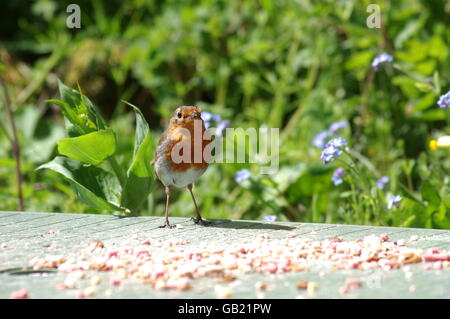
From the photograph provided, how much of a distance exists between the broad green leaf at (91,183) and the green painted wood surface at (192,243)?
30 cm

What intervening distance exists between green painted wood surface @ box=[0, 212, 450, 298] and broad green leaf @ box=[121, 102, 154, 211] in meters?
0.38

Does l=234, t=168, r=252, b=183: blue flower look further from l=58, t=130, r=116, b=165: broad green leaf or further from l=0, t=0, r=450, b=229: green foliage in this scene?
l=58, t=130, r=116, b=165: broad green leaf

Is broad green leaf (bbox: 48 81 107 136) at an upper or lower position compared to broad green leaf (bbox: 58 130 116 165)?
upper

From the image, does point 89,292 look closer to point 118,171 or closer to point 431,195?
point 118,171

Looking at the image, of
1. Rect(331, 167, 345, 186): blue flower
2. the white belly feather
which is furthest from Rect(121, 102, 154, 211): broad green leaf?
Rect(331, 167, 345, 186): blue flower

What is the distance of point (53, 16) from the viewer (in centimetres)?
690

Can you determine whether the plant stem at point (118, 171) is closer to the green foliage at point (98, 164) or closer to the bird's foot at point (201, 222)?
the green foliage at point (98, 164)

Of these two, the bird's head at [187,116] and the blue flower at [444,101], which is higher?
the blue flower at [444,101]

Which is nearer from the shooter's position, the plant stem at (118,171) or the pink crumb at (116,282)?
the pink crumb at (116,282)

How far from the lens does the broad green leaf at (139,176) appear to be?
11.1 ft

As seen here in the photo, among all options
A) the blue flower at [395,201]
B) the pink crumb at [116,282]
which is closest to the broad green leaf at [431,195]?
the blue flower at [395,201]

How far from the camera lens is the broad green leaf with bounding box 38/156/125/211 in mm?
3361

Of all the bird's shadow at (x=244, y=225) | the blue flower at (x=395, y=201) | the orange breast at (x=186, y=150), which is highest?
the orange breast at (x=186, y=150)
